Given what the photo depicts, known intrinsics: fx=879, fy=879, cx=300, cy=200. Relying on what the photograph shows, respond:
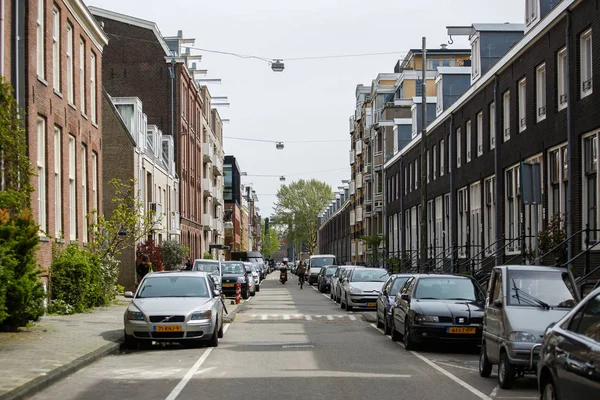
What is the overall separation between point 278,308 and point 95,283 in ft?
27.3

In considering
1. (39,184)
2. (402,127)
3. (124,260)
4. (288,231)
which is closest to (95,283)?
(39,184)

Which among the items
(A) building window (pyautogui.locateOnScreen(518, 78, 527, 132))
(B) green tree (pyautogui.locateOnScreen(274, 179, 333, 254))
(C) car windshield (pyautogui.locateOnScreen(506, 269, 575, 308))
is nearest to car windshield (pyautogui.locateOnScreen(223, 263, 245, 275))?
(A) building window (pyautogui.locateOnScreen(518, 78, 527, 132))

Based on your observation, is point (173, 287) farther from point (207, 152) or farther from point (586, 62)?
point (207, 152)

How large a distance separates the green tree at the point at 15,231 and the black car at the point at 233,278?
17.6m

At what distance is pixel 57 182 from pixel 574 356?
2093 cm

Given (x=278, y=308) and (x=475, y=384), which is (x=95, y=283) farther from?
(x=475, y=384)

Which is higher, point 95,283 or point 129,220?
point 129,220

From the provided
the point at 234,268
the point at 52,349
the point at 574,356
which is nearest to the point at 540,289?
the point at 574,356

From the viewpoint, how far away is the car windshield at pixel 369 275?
102ft

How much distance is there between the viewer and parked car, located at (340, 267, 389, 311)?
30.4 m

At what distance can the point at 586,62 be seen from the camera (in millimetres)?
22031

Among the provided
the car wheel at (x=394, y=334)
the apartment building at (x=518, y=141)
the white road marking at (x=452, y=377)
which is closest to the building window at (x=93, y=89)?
the apartment building at (x=518, y=141)

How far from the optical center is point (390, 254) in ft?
186

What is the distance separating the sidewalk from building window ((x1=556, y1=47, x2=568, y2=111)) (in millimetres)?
13056
